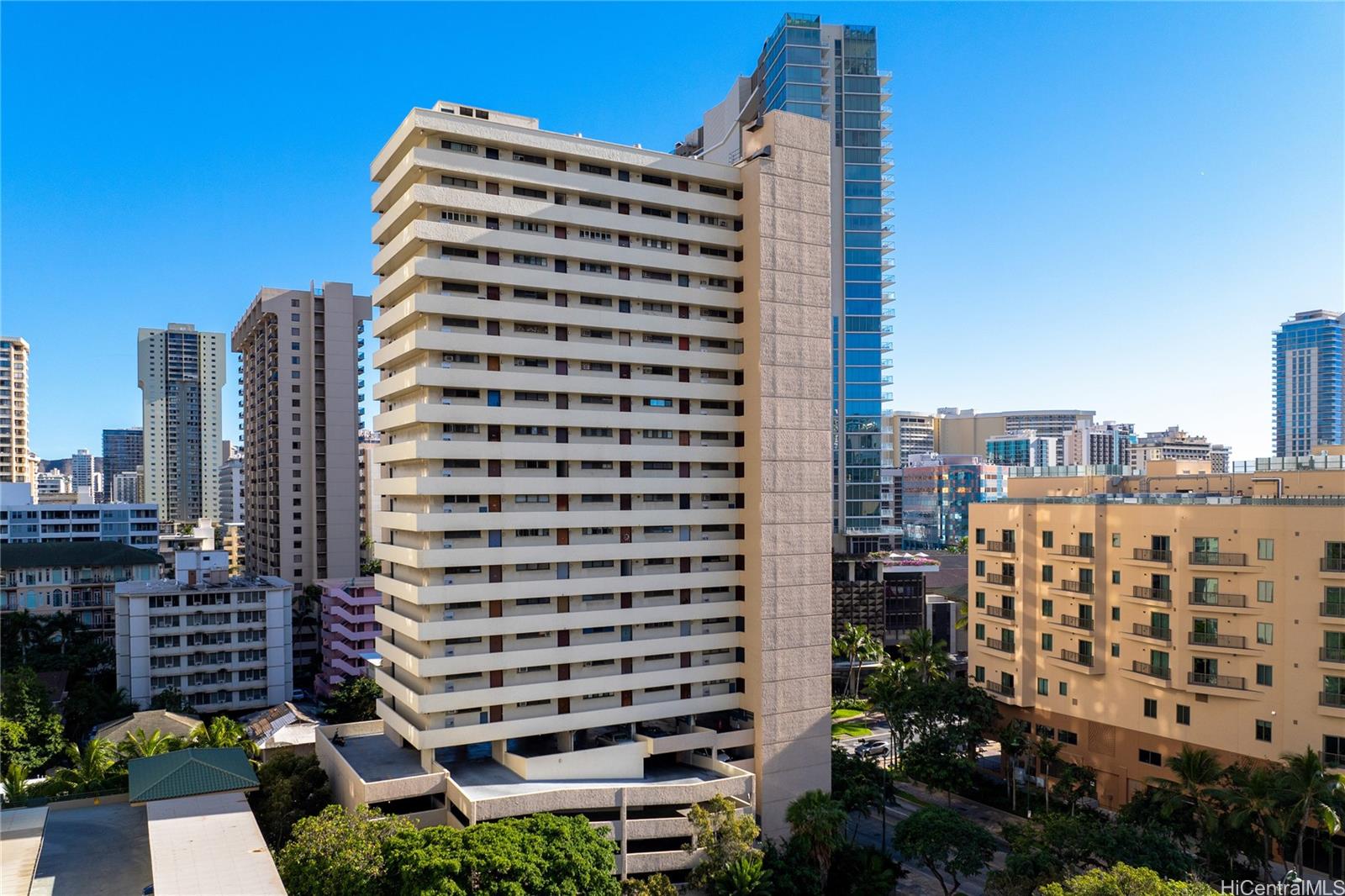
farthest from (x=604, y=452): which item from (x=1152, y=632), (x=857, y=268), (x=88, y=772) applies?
(x=857, y=268)

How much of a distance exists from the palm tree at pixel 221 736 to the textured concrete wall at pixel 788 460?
98.8 feet

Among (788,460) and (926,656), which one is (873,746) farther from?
(788,460)

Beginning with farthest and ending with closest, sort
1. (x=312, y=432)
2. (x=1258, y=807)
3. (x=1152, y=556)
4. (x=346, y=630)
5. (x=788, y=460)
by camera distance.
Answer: (x=312, y=432), (x=346, y=630), (x=1152, y=556), (x=788, y=460), (x=1258, y=807)

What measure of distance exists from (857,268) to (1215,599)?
2061 inches

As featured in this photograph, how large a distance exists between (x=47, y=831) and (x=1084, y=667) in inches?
2208

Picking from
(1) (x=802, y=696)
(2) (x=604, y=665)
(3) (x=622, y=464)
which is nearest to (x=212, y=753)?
(2) (x=604, y=665)

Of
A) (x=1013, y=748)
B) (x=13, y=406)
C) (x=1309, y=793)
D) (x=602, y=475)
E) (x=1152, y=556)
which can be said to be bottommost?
(x=1013, y=748)

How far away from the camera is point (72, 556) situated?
275ft

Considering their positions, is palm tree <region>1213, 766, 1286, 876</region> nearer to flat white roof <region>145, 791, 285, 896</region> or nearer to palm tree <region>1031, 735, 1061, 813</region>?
palm tree <region>1031, 735, 1061, 813</region>

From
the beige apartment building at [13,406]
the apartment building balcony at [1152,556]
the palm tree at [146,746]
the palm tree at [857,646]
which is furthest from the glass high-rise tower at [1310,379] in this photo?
the beige apartment building at [13,406]

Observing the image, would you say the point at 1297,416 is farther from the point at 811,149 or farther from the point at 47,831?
the point at 47,831

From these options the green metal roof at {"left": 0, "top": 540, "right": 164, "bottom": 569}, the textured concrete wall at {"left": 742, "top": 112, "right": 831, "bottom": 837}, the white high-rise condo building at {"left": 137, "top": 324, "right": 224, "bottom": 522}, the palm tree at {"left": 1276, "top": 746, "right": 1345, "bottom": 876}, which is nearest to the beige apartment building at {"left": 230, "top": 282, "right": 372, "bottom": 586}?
the green metal roof at {"left": 0, "top": 540, "right": 164, "bottom": 569}

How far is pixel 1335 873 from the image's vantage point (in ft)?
137

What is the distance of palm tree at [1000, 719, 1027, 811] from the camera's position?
53.9 meters
